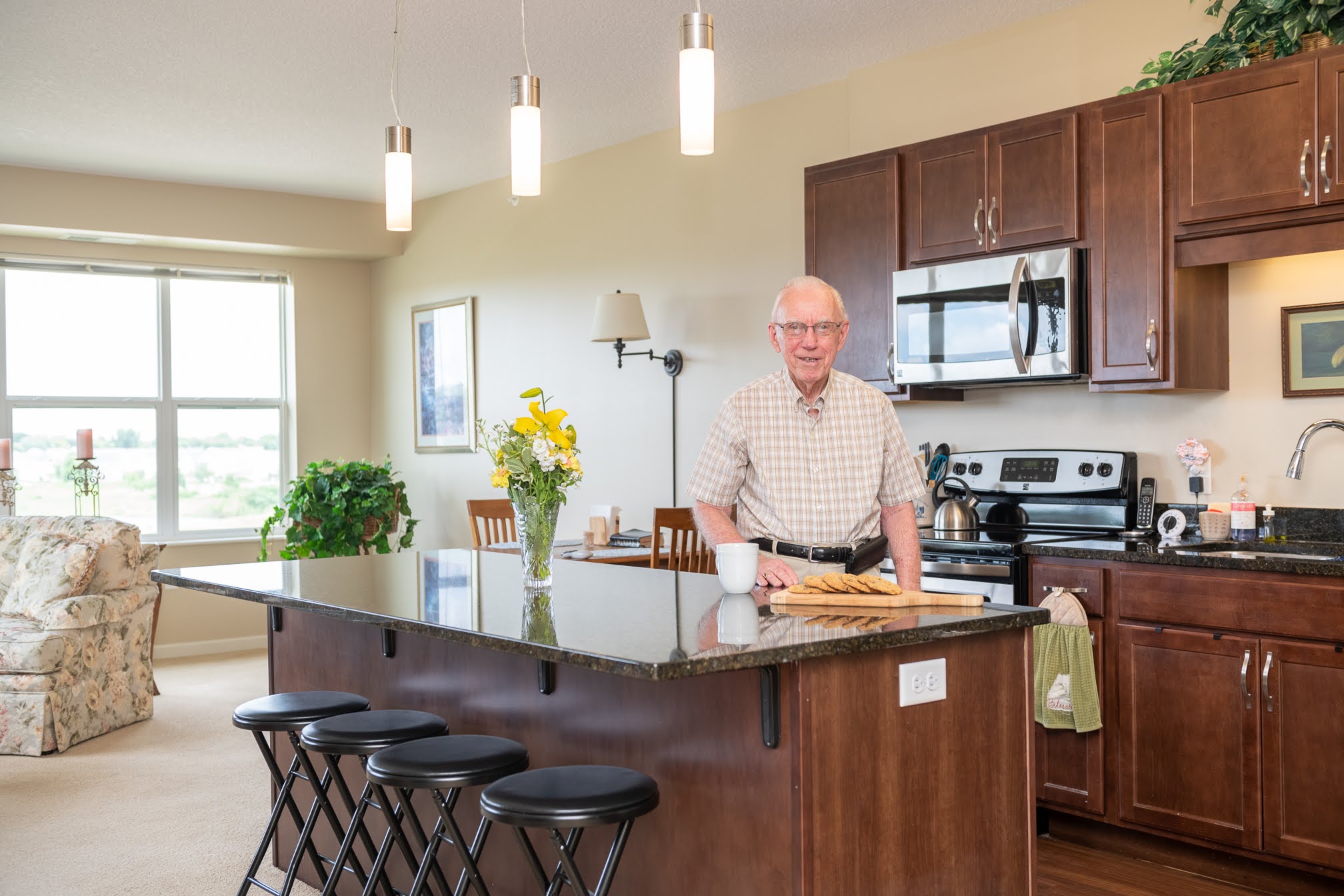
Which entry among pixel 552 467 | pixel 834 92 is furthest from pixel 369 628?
pixel 834 92

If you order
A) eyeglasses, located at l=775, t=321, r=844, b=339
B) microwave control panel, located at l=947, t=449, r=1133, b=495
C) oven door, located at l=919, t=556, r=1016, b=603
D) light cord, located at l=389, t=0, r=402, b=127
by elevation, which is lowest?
oven door, located at l=919, t=556, r=1016, b=603

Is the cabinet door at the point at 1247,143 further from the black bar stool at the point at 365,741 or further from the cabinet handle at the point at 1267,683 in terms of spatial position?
the black bar stool at the point at 365,741

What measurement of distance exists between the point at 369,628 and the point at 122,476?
4691 mm

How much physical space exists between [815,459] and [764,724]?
1034mm

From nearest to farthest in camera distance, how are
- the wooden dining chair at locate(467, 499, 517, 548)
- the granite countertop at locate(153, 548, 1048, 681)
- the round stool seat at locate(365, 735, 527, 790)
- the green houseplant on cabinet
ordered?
1. the granite countertop at locate(153, 548, 1048, 681)
2. the round stool seat at locate(365, 735, 527, 790)
3. the green houseplant on cabinet
4. the wooden dining chair at locate(467, 499, 517, 548)

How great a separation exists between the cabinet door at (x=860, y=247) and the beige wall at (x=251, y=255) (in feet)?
12.7

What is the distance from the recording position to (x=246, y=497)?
750 centimetres

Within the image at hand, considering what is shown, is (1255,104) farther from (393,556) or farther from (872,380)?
(393,556)

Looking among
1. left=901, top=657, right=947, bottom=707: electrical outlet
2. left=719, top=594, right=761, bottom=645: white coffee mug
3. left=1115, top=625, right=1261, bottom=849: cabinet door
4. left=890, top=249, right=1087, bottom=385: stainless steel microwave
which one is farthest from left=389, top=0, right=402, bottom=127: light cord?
left=1115, top=625, right=1261, bottom=849: cabinet door

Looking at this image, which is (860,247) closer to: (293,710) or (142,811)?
(293,710)

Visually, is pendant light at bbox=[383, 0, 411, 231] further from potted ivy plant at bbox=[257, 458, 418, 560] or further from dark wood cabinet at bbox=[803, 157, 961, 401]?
potted ivy plant at bbox=[257, 458, 418, 560]

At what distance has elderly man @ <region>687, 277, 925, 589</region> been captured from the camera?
9.26 feet

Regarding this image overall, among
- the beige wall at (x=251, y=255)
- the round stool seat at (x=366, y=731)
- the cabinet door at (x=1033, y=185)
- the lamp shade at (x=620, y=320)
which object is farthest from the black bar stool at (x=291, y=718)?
the beige wall at (x=251, y=255)

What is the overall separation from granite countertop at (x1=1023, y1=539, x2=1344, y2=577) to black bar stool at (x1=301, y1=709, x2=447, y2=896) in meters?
2.02
